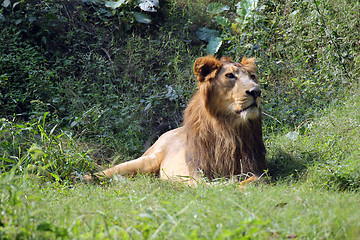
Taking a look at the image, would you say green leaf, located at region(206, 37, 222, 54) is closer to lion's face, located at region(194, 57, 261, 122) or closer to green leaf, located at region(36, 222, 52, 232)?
lion's face, located at region(194, 57, 261, 122)

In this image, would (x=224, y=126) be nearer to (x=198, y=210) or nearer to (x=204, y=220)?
(x=198, y=210)

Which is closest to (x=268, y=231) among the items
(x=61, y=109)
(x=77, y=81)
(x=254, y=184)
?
(x=254, y=184)

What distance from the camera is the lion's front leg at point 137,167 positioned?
4.95 m

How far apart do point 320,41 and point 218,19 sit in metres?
2.01

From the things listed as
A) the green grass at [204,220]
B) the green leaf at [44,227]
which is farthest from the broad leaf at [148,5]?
the green leaf at [44,227]

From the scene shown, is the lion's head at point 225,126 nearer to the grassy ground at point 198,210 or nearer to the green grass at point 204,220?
the grassy ground at point 198,210

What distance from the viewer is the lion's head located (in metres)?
4.27

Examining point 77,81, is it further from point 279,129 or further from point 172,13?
point 279,129

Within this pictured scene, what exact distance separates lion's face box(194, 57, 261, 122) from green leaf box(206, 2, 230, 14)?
4.05 m

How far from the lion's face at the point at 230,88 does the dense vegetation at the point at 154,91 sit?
2.55 feet

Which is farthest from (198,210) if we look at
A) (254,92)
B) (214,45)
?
(214,45)

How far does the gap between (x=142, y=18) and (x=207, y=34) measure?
1293mm

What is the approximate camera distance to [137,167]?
16.9 ft

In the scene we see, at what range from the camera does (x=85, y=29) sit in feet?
25.3
